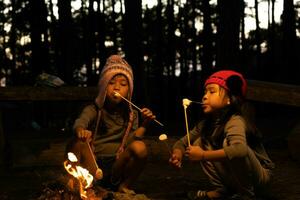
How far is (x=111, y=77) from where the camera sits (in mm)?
5211

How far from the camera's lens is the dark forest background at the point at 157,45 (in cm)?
2877

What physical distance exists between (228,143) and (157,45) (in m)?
35.8

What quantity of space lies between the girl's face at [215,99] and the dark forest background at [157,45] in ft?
53.6

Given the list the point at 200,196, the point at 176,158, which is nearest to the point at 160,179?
the point at 200,196

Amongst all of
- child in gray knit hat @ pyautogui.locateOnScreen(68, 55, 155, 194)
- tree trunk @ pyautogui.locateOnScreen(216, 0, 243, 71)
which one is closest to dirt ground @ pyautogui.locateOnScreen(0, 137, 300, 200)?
child in gray knit hat @ pyautogui.locateOnScreen(68, 55, 155, 194)

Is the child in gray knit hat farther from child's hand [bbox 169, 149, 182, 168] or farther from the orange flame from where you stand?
the orange flame

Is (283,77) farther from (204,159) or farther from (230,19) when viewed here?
(204,159)

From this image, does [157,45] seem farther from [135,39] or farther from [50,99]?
[50,99]

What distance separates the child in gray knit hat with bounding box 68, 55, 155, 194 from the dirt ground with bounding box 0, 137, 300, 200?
1.33 feet

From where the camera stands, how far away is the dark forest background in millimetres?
28766

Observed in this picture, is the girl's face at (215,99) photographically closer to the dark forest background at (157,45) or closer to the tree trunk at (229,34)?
the tree trunk at (229,34)

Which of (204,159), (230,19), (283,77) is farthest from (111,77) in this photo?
(283,77)

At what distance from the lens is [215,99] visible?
4797 mm

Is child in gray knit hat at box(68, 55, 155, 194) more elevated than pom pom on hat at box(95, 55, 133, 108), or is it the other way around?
pom pom on hat at box(95, 55, 133, 108)
